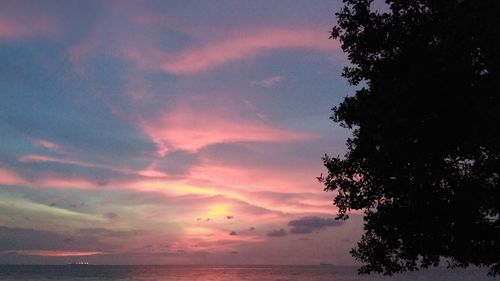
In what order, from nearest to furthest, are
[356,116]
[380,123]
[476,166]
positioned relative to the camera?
1. [476,166]
2. [380,123]
3. [356,116]

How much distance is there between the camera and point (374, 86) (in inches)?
693

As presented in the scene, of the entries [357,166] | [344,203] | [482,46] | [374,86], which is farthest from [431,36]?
[344,203]

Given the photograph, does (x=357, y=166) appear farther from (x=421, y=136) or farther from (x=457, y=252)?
(x=457, y=252)

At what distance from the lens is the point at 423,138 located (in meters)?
16.2

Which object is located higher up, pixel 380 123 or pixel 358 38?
pixel 358 38

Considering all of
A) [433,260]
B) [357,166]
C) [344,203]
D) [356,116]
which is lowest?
[433,260]

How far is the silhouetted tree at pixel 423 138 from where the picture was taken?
15555mm

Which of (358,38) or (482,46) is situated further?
(358,38)

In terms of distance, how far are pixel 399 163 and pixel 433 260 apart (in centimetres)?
359

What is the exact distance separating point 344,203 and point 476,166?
466cm

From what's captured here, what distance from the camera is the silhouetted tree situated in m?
15.6

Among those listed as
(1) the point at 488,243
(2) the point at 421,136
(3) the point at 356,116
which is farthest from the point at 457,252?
(3) the point at 356,116

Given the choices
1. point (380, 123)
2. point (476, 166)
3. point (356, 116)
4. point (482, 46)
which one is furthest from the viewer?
point (356, 116)

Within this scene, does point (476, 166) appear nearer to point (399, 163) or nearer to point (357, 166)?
point (399, 163)
